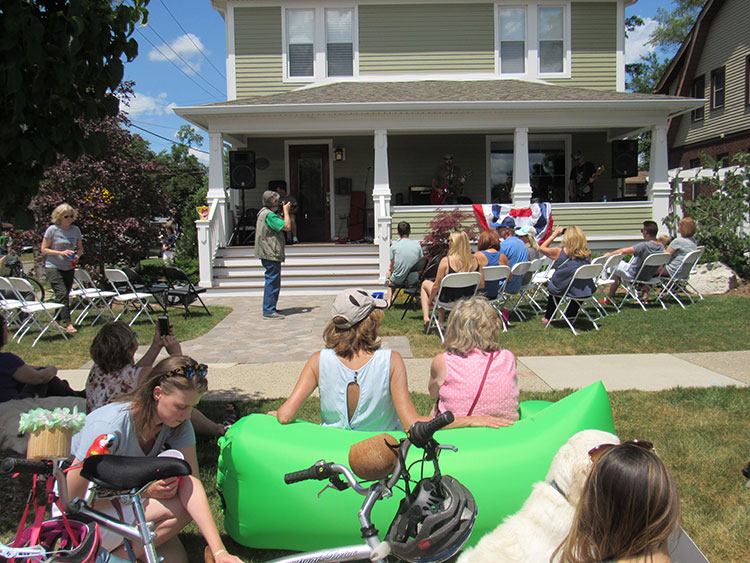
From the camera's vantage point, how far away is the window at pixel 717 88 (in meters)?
22.2

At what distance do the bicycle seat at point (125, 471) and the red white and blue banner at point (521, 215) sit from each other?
36.1 ft

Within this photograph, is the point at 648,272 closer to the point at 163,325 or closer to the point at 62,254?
the point at 163,325

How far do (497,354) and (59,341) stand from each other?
6.77 metres

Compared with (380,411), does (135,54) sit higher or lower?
higher

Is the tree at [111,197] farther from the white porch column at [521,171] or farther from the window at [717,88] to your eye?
the window at [717,88]

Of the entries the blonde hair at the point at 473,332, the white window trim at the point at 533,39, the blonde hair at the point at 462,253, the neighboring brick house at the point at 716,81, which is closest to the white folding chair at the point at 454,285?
the blonde hair at the point at 462,253

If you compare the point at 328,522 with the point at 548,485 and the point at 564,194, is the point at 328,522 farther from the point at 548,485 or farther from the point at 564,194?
the point at 564,194

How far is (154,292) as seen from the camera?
972 centimetres

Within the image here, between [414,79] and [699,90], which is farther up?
[699,90]

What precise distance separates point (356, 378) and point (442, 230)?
8484 mm

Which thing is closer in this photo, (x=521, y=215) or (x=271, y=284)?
A: (x=271, y=284)

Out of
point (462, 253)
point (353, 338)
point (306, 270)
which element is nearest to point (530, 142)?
point (306, 270)

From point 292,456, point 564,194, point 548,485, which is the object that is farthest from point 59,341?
point 564,194

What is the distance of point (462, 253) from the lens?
7.87 m
